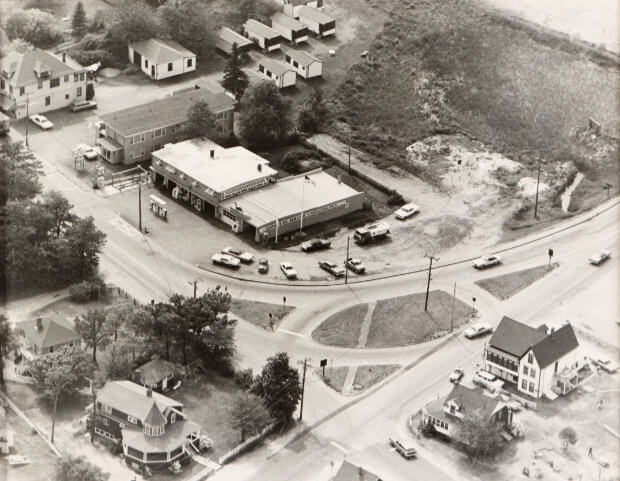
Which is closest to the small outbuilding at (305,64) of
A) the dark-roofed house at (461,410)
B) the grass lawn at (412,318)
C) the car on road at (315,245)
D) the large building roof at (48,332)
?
the car on road at (315,245)

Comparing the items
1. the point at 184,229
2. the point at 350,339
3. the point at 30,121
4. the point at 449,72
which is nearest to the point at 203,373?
the point at 350,339

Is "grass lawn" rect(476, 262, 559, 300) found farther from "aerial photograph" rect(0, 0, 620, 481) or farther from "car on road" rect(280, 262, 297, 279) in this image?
"car on road" rect(280, 262, 297, 279)

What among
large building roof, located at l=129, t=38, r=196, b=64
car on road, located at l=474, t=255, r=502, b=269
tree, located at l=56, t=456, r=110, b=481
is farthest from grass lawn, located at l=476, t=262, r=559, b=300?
large building roof, located at l=129, t=38, r=196, b=64

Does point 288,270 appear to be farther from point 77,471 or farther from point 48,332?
point 77,471

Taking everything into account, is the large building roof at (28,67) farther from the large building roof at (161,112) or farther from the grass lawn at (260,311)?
the grass lawn at (260,311)

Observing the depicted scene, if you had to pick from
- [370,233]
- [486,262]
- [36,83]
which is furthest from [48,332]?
[36,83]

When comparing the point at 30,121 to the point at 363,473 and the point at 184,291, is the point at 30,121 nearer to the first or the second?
the point at 184,291

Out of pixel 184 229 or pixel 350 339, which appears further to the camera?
pixel 184 229
